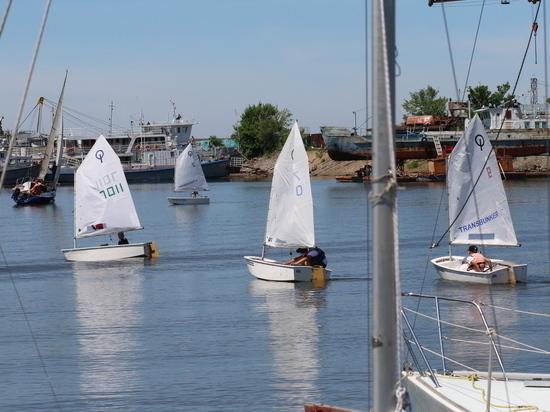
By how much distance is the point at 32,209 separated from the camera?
92.6 meters

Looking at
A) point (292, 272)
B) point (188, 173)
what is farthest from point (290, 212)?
point (188, 173)

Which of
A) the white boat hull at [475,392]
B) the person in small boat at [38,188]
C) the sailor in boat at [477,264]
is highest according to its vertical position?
the person in small boat at [38,188]

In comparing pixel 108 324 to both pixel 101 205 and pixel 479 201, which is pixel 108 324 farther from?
pixel 101 205

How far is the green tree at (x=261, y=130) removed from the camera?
17438 centimetres

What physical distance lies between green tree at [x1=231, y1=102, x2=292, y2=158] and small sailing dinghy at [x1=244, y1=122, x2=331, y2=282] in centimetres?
13769

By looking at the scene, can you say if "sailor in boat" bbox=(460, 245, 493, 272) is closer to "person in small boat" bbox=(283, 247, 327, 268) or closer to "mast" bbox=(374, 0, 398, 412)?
"person in small boat" bbox=(283, 247, 327, 268)

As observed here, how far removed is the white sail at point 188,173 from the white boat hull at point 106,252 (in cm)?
4377

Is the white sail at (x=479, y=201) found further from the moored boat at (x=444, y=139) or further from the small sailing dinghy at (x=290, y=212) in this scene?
the moored boat at (x=444, y=139)

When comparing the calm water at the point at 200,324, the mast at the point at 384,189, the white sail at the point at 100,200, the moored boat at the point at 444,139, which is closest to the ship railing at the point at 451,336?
the calm water at the point at 200,324

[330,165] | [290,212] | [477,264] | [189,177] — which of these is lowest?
[477,264]

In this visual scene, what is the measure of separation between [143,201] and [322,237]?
153 ft

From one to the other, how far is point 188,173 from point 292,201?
5544 cm

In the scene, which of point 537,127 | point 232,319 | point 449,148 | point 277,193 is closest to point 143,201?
point 449,148

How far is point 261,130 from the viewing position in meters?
173
